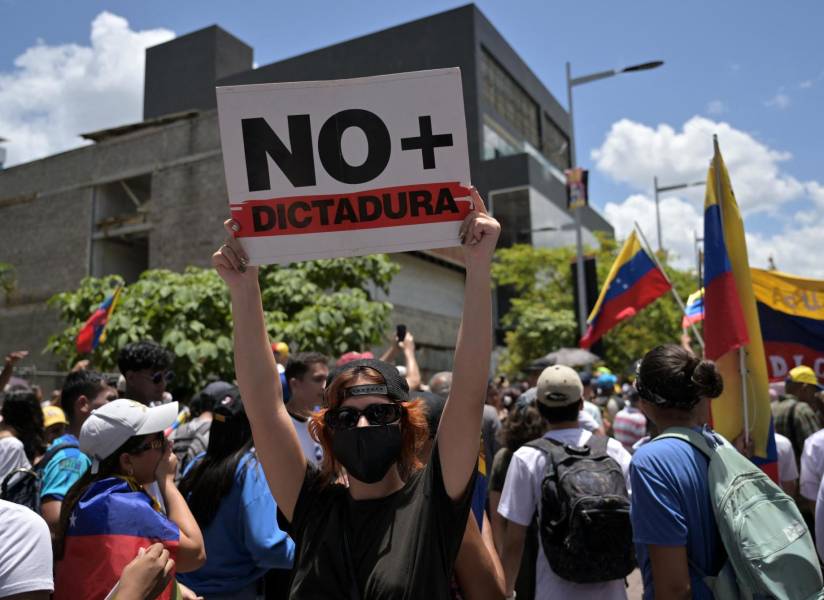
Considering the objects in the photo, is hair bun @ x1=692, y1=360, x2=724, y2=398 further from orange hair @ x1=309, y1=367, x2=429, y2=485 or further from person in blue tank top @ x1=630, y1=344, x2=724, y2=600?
orange hair @ x1=309, y1=367, x2=429, y2=485

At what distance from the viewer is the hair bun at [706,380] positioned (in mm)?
2969

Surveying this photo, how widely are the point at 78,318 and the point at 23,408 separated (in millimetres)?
11160

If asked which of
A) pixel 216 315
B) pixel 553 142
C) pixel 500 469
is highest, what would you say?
pixel 553 142

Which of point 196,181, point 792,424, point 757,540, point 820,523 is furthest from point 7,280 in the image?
point 757,540

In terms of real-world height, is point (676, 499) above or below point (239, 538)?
above

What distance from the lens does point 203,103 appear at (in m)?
38.8

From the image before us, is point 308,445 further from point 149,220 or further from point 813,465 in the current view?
point 149,220

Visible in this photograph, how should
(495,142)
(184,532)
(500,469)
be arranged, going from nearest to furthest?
1. (184,532)
2. (500,469)
3. (495,142)

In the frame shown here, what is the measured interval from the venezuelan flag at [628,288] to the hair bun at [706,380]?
5442mm

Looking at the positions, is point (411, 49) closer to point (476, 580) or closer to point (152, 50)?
point (152, 50)

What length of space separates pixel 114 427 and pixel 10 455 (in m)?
1.71

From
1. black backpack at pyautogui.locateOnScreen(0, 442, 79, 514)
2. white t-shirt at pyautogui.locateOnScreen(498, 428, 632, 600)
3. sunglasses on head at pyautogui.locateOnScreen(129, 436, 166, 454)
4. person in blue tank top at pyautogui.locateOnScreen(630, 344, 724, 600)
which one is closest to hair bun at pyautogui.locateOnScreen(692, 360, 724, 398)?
person in blue tank top at pyautogui.locateOnScreen(630, 344, 724, 600)

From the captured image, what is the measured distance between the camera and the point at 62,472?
3.69 meters

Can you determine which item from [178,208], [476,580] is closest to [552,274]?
[178,208]
